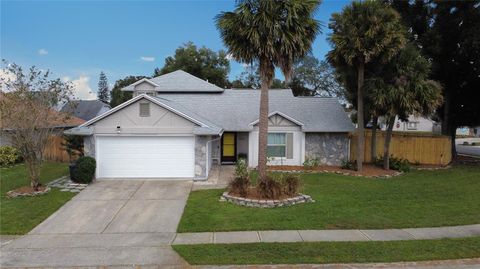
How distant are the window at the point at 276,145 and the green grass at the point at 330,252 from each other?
12563 millimetres

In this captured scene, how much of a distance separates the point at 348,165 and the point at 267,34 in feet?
36.2

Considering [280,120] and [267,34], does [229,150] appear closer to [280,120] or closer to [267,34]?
[280,120]

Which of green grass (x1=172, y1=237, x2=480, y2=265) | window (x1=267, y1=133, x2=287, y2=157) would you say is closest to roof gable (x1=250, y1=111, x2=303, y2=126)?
window (x1=267, y1=133, x2=287, y2=157)

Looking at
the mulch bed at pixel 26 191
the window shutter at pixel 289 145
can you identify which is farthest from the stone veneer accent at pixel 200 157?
the mulch bed at pixel 26 191

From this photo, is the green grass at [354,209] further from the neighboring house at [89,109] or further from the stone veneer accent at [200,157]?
the neighboring house at [89,109]

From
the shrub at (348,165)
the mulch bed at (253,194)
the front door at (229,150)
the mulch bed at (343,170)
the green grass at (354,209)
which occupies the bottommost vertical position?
the green grass at (354,209)

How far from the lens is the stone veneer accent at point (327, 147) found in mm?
21641

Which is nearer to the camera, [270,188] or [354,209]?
[354,209]

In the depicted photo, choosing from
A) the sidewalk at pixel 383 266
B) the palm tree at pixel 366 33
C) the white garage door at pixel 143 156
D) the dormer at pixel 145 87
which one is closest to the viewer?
the sidewalk at pixel 383 266

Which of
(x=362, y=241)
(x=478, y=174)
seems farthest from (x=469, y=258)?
(x=478, y=174)

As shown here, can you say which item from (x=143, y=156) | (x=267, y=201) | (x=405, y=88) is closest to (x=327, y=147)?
(x=405, y=88)

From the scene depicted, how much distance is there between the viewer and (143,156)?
17.2 meters

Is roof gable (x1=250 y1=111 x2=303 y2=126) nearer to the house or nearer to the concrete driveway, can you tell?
the house

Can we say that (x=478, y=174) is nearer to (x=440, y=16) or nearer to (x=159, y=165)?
(x=440, y=16)
